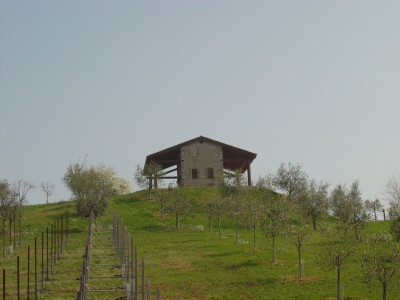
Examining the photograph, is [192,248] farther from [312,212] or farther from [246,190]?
[246,190]

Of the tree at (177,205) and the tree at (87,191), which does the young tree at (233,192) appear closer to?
the tree at (177,205)

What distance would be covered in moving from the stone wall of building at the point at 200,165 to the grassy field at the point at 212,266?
72.7 feet

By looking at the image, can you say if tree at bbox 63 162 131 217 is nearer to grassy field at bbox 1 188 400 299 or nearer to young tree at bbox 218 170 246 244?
grassy field at bbox 1 188 400 299

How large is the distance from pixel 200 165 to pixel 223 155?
5.85 meters

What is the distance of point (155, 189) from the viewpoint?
93.1 m

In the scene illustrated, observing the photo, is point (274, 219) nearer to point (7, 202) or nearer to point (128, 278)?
point (128, 278)

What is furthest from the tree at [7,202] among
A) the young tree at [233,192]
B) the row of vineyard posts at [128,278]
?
the young tree at [233,192]

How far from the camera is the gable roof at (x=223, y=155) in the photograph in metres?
96.2

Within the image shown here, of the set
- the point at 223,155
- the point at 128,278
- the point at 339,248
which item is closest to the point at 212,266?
the point at 128,278

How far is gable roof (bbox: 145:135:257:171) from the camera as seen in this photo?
96.2 m

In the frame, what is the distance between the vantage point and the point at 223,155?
100500 mm

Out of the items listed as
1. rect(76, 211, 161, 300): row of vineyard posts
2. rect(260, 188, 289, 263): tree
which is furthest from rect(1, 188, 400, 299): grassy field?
rect(260, 188, 289, 263): tree

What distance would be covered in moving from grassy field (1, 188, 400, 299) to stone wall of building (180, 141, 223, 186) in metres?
22.2

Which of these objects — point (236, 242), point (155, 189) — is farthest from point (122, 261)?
point (155, 189)
